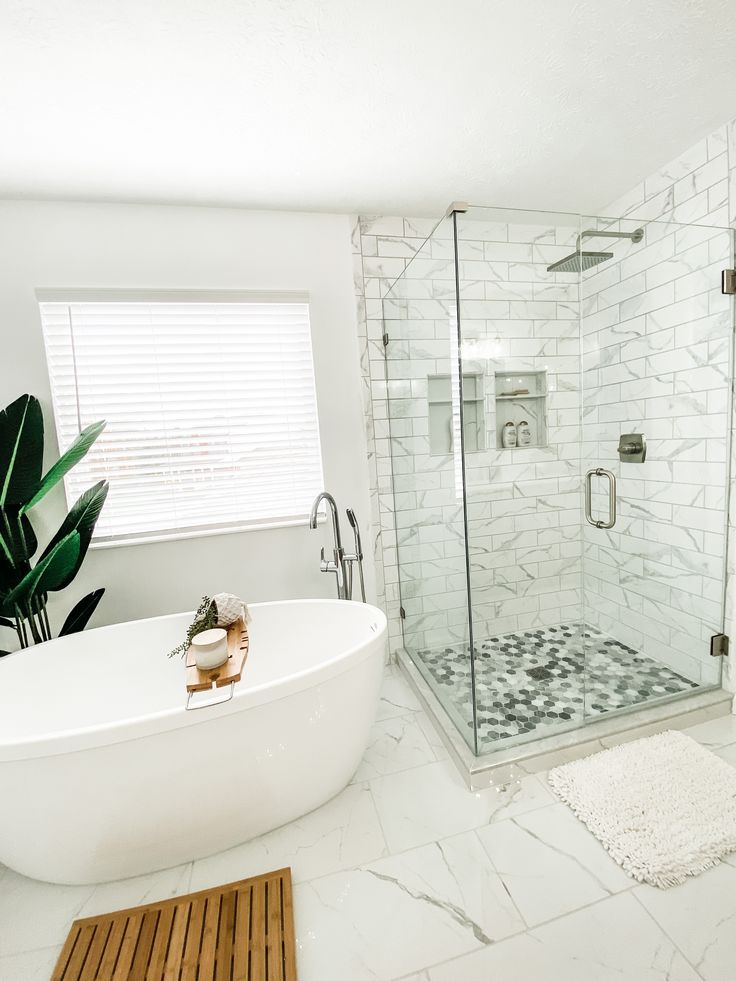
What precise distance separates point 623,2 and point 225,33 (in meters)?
1.14

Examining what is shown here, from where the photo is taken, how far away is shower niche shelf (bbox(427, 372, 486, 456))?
5.91ft

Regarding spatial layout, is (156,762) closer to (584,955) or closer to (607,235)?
(584,955)

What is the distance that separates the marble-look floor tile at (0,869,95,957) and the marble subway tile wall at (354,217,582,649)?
1.61 m

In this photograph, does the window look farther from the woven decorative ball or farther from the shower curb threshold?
the shower curb threshold

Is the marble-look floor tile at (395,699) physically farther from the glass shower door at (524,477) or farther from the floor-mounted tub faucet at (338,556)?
the floor-mounted tub faucet at (338,556)

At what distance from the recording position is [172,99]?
4.86ft

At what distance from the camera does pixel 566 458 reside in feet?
7.32

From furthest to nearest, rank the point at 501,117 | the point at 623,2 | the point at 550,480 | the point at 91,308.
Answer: the point at 550,480, the point at 91,308, the point at 501,117, the point at 623,2

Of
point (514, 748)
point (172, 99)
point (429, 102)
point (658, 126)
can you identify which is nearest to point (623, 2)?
point (429, 102)

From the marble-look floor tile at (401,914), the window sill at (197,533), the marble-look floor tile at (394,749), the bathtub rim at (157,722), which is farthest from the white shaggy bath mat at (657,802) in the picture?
the window sill at (197,533)

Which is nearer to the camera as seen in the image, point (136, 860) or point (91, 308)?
point (136, 860)

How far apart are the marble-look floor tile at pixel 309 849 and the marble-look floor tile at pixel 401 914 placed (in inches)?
2.1

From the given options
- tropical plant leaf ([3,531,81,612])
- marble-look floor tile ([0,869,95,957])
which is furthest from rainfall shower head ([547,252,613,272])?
marble-look floor tile ([0,869,95,957])

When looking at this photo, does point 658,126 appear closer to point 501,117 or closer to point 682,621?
point 501,117
